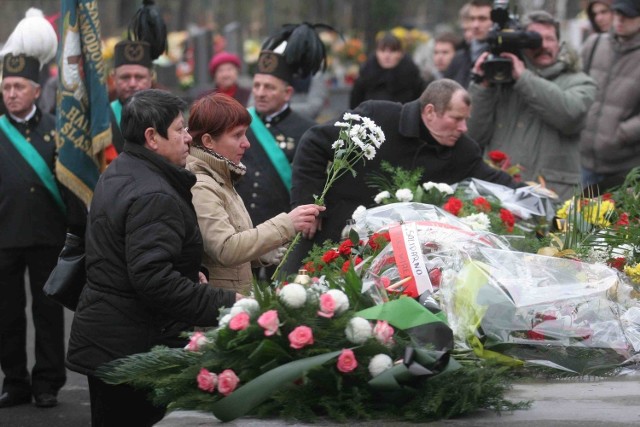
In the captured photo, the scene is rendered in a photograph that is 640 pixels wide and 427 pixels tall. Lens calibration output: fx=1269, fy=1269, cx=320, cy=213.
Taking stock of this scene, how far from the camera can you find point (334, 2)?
2992 centimetres

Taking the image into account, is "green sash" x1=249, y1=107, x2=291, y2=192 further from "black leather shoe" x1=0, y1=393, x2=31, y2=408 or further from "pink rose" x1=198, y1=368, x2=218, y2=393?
"pink rose" x1=198, y1=368, x2=218, y2=393

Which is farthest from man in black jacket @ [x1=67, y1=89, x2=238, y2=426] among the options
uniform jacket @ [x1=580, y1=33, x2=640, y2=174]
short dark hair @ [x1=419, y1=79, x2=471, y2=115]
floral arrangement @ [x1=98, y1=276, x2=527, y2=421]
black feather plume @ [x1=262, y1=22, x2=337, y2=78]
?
uniform jacket @ [x1=580, y1=33, x2=640, y2=174]

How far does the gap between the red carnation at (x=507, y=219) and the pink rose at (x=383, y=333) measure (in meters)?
2.06

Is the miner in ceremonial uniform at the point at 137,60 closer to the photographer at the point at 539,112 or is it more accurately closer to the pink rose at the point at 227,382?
the photographer at the point at 539,112

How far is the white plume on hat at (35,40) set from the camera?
25.5 ft

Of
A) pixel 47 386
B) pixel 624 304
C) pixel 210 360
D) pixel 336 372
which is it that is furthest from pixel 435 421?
pixel 47 386

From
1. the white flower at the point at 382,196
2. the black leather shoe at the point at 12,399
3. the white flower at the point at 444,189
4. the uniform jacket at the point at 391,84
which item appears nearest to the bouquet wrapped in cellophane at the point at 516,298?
the white flower at the point at 382,196

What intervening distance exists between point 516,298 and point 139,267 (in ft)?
4.30

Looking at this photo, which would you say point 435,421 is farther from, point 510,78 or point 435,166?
point 510,78

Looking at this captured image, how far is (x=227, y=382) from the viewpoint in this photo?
12.6 ft

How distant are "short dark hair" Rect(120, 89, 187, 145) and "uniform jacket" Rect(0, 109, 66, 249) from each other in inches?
108

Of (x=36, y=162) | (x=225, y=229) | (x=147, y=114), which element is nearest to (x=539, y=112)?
(x=36, y=162)

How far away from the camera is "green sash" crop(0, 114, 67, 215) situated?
737 centimetres

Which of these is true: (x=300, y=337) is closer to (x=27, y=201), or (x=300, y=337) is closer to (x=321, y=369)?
(x=321, y=369)
